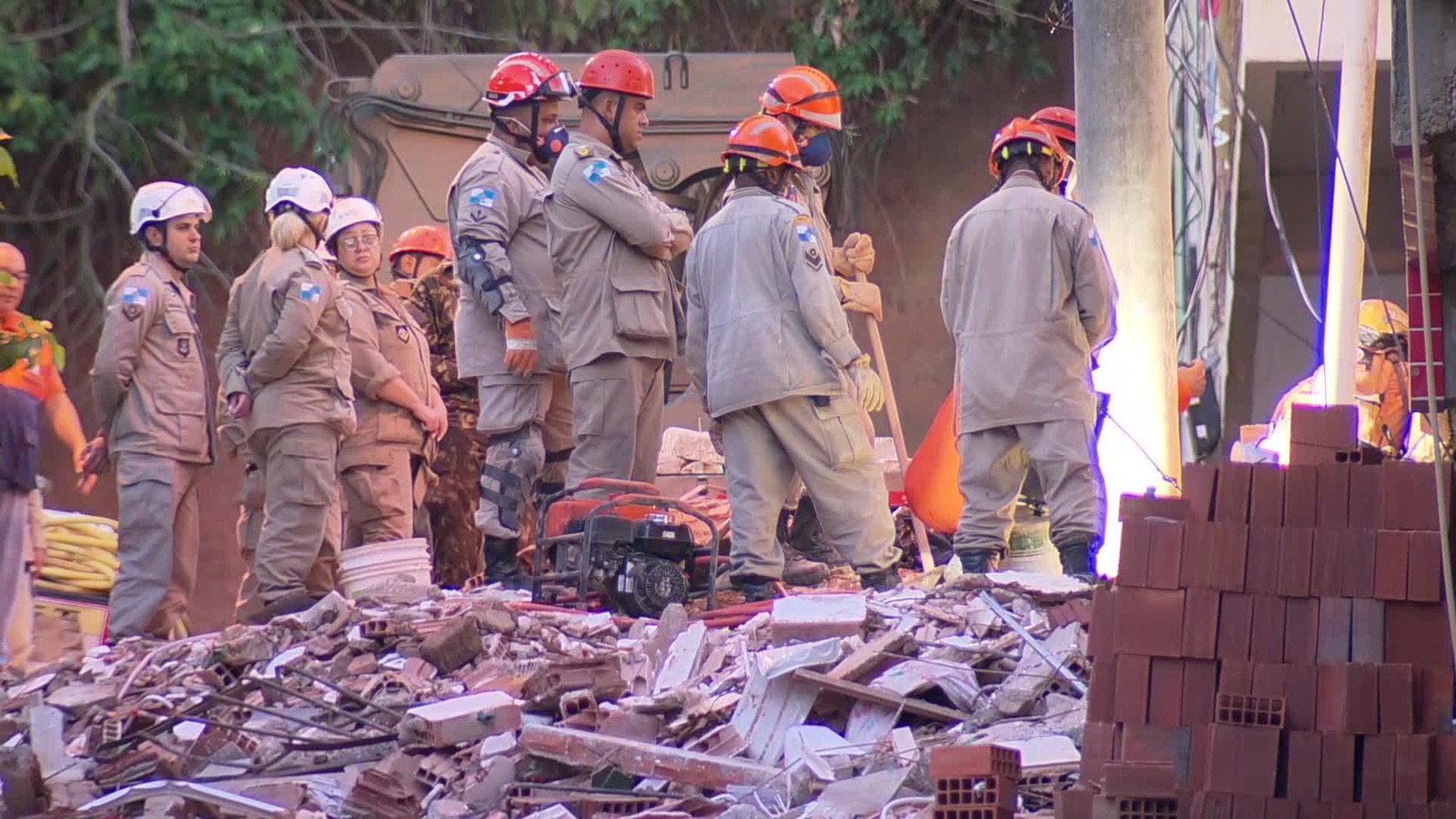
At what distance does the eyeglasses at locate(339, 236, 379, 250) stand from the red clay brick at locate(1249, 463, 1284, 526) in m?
5.69

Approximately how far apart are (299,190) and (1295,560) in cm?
558

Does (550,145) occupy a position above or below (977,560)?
above

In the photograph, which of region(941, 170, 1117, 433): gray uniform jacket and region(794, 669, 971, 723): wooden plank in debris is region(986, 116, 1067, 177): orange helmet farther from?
region(794, 669, 971, 723): wooden plank in debris

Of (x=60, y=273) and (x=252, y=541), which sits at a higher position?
(x=60, y=273)

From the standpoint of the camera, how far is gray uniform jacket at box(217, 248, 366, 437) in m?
9.42

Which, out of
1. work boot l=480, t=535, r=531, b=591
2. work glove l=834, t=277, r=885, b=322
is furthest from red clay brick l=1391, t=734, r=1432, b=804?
work glove l=834, t=277, r=885, b=322

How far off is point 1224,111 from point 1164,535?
7.55 metres

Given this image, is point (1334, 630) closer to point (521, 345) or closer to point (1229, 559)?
point (1229, 559)

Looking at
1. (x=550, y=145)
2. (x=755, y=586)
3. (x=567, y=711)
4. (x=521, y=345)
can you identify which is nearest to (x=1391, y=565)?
(x=567, y=711)

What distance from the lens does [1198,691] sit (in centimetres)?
547

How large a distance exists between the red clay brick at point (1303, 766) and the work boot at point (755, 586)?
148 inches

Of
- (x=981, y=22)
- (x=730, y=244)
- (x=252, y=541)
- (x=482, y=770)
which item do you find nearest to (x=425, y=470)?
(x=252, y=541)

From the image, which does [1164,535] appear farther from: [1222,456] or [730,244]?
[1222,456]

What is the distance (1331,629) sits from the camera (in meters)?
5.39
